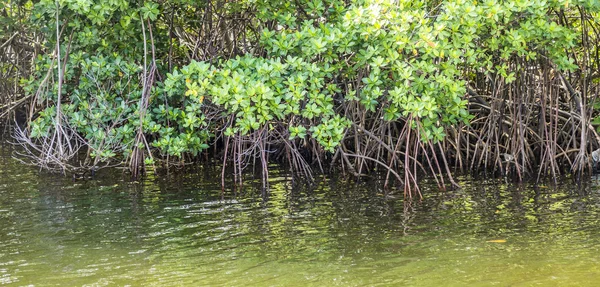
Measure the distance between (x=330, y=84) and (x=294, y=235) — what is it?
2.06 m

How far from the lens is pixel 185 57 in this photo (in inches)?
403

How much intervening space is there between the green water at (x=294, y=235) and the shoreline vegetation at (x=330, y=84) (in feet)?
1.75

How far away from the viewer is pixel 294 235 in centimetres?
600

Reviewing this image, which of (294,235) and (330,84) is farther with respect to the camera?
(330,84)

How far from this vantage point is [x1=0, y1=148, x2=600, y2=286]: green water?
486 centimetres

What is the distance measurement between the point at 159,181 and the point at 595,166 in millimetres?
4932

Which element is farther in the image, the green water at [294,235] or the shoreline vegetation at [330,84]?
the shoreline vegetation at [330,84]

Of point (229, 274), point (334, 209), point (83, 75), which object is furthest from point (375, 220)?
point (83, 75)

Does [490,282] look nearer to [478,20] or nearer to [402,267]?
[402,267]

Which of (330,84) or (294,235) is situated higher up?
(330,84)

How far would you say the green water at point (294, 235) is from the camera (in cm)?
486

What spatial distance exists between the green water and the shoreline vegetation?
0.53 metres

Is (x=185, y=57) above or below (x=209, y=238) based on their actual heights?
above

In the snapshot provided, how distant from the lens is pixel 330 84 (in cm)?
756
